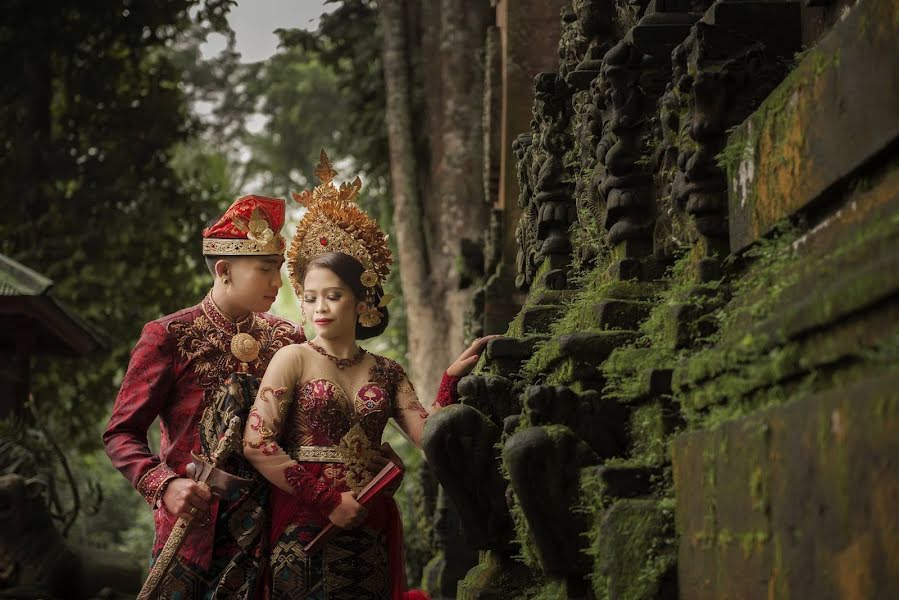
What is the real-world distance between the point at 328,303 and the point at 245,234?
0.63 metres

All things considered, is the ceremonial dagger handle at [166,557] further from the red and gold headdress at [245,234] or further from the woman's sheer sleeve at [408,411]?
the red and gold headdress at [245,234]

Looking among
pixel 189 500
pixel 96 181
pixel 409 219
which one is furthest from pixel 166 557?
pixel 96 181

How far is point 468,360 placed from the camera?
5828mm

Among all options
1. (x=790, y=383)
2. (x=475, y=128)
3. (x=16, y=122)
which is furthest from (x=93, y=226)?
(x=790, y=383)

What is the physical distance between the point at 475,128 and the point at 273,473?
9.12 metres

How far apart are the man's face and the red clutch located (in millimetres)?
1038

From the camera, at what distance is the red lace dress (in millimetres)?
5094

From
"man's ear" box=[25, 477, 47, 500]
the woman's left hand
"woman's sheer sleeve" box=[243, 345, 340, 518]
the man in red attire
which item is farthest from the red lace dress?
"man's ear" box=[25, 477, 47, 500]

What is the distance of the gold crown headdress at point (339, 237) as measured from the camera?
18.0ft

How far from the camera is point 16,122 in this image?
17672 millimetres

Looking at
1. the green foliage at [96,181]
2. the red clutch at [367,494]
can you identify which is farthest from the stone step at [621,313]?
the green foliage at [96,181]

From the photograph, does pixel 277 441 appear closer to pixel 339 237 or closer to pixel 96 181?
pixel 339 237

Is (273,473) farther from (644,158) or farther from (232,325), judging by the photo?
(644,158)

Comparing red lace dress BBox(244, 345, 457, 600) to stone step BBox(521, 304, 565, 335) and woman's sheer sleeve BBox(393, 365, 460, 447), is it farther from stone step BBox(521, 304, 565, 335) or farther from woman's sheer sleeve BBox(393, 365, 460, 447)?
stone step BBox(521, 304, 565, 335)
